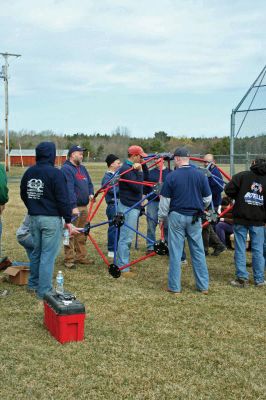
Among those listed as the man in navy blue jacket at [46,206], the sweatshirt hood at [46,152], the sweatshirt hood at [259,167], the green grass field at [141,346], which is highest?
the sweatshirt hood at [46,152]

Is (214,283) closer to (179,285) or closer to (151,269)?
(179,285)

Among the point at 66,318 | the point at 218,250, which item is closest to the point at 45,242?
the point at 66,318

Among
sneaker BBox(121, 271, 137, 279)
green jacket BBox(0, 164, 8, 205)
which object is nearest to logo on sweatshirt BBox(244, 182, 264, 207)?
sneaker BBox(121, 271, 137, 279)

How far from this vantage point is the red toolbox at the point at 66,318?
461 cm

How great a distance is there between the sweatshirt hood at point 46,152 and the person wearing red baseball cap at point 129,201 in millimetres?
1784

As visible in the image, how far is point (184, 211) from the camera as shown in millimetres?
6391

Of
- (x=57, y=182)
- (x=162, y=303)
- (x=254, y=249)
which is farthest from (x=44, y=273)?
(x=254, y=249)

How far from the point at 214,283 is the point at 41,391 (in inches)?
153

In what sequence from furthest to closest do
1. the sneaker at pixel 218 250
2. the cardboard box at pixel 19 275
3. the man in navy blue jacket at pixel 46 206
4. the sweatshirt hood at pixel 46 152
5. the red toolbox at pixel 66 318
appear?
the sneaker at pixel 218 250 < the cardboard box at pixel 19 275 < the sweatshirt hood at pixel 46 152 < the man in navy blue jacket at pixel 46 206 < the red toolbox at pixel 66 318

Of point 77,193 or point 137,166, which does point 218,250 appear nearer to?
point 137,166

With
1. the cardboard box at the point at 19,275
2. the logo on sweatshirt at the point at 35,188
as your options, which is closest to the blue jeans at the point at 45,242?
the logo on sweatshirt at the point at 35,188

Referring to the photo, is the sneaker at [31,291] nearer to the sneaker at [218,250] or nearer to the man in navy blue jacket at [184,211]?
the man in navy blue jacket at [184,211]

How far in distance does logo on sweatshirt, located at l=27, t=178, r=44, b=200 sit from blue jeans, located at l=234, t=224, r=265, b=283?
2949 mm

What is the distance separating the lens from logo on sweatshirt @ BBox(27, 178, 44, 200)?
→ 18.9 ft
